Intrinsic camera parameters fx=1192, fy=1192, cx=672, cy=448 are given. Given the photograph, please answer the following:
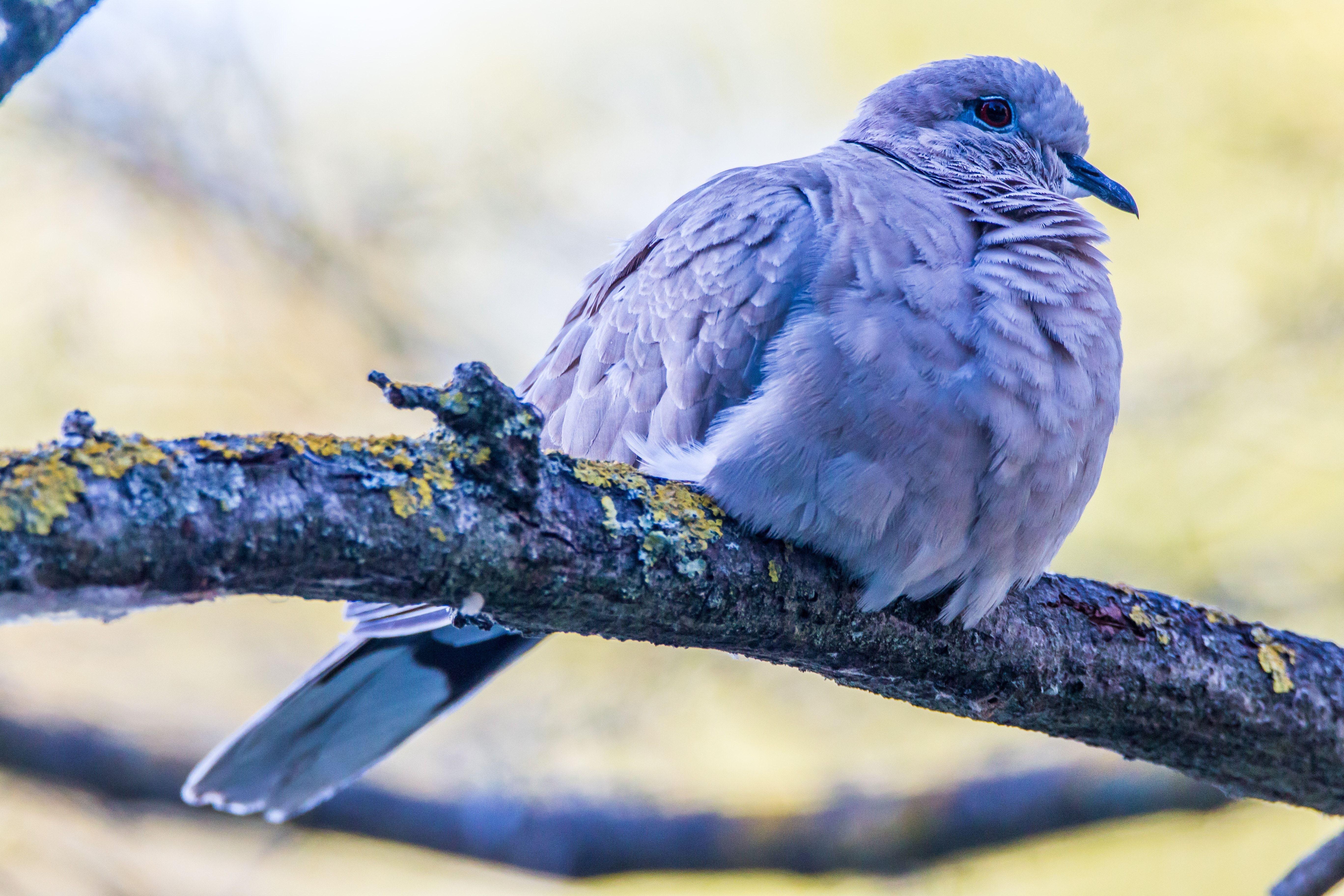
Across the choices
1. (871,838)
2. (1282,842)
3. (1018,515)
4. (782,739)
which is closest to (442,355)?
(782,739)

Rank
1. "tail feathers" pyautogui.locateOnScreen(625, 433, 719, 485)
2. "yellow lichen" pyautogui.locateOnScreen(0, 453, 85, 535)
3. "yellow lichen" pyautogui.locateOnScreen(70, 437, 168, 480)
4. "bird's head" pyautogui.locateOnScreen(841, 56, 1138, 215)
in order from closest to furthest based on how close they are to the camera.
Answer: "yellow lichen" pyautogui.locateOnScreen(0, 453, 85, 535) < "yellow lichen" pyautogui.locateOnScreen(70, 437, 168, 480) < "tail feathers" pyautogui.locateOnScreen(625, 433, 719, 485) < "bird's head" pyautogui.locateOnScreen(841, 56, 1138, 215)

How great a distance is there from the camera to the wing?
111 inches

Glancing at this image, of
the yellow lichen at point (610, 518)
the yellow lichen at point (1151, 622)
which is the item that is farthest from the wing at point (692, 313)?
the yellow lichen at point (1151, 622)

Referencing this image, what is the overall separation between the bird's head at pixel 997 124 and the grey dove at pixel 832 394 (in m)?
0.17

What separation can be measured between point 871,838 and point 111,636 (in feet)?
9.91

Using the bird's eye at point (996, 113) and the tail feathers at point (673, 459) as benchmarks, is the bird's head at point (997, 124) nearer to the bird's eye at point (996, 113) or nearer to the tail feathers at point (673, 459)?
the bird's eye at point (996, 113)

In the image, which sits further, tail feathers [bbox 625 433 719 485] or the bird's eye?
the bird's eye

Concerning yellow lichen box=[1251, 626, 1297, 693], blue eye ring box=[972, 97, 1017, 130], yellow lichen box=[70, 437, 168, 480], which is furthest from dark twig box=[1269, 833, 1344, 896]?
yellow lichen box=[70, 437, 168, 480]

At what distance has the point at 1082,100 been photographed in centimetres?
479

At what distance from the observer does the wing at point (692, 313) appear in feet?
9.24

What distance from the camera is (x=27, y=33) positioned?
77.0 inches

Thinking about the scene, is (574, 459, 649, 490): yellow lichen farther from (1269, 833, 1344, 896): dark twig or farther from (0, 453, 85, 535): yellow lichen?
(1269, 833, 1344, 896): dark twig

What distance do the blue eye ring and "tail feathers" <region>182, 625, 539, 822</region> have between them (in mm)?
2139

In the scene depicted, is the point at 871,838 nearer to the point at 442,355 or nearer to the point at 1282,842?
the point at 1282,842
